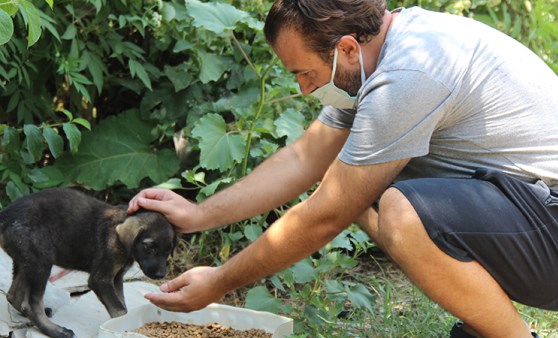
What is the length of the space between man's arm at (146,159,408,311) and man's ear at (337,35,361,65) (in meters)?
0.49

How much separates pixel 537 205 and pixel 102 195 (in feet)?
12.1

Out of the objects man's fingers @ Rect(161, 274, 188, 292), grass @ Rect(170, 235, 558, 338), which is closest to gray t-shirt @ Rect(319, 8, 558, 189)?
man's fingers @ Rect(161, 274, 188, 292)

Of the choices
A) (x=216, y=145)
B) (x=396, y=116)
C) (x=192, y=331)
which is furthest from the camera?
(x=216, y=145)

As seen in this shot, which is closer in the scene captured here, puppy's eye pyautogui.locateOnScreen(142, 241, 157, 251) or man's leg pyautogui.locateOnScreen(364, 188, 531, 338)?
man's leg pyautogui.locateOnScreen(364, 188, 531, 338)

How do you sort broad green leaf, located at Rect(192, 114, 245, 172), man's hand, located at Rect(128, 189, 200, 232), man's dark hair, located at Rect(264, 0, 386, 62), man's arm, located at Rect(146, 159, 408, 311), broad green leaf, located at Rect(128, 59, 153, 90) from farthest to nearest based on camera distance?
1. broad green leaf, located at Rect(128, 59, 153, 90)
2. broad green leaf, located at Rect(192, 114, 245, 172)
3. man's hand, located at Rect(128, 189, 200, 232)
4. man's dark hair, located at Rect(264, 0, 386, 62)
5. man's arm, located at Rect(146, 159, 408, 311)

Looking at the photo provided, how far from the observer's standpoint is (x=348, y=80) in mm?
3873

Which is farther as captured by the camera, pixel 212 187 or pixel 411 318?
pixel 212 187

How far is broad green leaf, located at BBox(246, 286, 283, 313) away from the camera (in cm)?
477

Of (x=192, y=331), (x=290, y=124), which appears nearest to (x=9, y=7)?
(x=192, y=331)

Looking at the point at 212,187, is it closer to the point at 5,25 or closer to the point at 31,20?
the point at 31,20

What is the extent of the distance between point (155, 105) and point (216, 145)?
1091mm

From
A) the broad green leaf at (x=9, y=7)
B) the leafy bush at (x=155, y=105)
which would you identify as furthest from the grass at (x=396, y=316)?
the broad green leaf at (x=9, y=7)

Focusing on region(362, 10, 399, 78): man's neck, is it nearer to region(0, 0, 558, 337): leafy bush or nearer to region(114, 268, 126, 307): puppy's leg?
region(0, 0, 558, 337): leafy bush

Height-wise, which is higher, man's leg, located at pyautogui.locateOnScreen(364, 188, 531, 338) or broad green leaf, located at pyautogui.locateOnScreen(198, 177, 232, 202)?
man's leg, located at pyautogui.locateOnScreen(364, 188, 531, 338)
